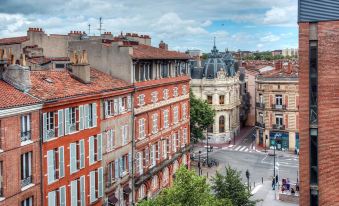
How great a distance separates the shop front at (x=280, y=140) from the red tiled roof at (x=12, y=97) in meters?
57.4

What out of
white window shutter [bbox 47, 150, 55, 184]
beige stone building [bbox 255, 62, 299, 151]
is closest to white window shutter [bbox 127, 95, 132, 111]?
white window shutter [bbox 47, 150, 55, 184]

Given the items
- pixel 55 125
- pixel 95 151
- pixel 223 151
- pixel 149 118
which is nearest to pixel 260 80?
pixel 223 151

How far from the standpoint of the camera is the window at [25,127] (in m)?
29.5

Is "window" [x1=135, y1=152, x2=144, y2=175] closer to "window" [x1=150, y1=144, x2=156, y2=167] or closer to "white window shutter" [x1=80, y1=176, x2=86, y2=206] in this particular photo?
"window" [x1=150, y1=144, x2=156, y2=167]

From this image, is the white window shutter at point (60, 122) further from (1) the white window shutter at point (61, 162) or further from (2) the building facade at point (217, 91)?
(2) the building facade at point (217, 91)

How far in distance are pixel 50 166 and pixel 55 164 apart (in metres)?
0.74

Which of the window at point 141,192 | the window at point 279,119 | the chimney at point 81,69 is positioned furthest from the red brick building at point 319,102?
the window at point 279,119

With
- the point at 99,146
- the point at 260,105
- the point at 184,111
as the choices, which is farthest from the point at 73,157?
the point at 260,105

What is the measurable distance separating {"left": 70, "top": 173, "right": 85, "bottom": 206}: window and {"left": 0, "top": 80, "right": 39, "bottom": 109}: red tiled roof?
822 cm

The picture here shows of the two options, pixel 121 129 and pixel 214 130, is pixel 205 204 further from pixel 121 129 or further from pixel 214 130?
pixel 214 130

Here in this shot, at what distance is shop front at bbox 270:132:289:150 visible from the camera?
8000cm

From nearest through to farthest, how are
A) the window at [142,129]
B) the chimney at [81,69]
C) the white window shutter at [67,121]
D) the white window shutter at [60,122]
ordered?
the white window shutter at [60,122], the white window shutter at [67,121], the chimney at [81,69], the window at [142,129]

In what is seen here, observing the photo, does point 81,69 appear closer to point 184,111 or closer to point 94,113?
point 94,113

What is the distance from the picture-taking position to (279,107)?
3118 inches
